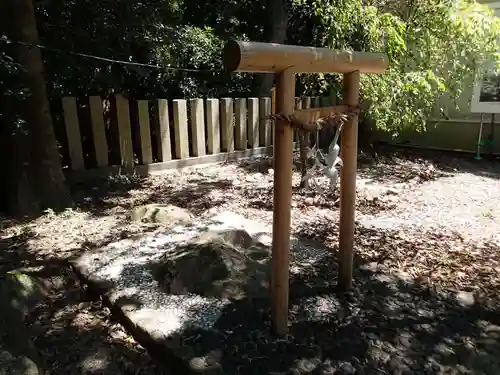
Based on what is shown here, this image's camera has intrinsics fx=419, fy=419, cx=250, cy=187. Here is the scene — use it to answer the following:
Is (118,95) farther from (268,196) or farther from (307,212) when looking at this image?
(307,212)

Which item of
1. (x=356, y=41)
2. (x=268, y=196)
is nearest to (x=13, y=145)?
(x=268, y=196)

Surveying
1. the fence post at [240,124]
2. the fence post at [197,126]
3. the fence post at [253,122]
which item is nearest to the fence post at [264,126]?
the fence post at [253,122]

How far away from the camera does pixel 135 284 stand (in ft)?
9.37

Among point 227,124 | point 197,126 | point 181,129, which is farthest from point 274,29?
point 181,129

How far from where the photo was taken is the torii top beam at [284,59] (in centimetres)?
186

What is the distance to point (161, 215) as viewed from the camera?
414 centimetres

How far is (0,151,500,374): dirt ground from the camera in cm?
248

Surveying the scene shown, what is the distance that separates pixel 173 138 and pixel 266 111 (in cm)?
200

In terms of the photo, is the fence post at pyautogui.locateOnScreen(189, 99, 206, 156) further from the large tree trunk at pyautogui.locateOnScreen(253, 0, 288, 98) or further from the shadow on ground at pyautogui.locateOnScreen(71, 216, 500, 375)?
the shadow on ground at pyautogui.locateOnScreen(71, 216, 500, 375)

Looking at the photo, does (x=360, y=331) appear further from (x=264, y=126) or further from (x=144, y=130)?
(x=264, y=126)

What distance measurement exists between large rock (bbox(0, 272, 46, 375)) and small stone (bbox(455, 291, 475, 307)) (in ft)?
8.27

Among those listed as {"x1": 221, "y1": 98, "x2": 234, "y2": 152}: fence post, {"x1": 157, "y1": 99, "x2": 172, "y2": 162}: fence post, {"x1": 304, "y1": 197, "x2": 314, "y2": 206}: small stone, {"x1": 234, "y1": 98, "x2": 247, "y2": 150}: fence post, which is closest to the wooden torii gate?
{"x1": 304, "y1": 197, "x2": 314, "y2": 206}: small stone

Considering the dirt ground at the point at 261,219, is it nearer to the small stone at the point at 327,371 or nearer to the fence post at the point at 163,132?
the fence post at the point at 163,132

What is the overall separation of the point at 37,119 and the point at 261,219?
2438 millimetres
